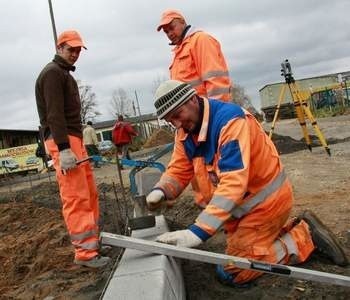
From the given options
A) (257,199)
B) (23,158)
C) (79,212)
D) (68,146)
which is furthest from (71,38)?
(23,158)

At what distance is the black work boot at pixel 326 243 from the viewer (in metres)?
3.59

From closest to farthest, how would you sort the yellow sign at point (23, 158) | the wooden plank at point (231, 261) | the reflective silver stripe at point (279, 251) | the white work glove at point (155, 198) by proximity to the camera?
the wooden plank at point (231, 261)
the reflective silver stripe at point (279, 251)
the white work glove at point (155, 198)
the yellow sign at point (23, 158)

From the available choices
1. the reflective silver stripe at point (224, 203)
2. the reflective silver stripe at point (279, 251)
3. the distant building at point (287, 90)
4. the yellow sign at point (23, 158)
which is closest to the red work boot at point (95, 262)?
the reflective silver stripe at point (279, 251)

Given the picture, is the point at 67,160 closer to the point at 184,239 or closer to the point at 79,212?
the point at 79,212

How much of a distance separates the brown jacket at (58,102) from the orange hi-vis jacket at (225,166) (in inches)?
42.9

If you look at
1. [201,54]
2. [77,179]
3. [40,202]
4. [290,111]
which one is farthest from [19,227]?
[290,111]

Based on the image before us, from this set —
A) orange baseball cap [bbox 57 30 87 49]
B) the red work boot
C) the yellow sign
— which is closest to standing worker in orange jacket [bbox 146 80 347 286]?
the red work boot

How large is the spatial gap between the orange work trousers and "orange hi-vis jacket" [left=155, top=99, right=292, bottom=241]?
0.20ft

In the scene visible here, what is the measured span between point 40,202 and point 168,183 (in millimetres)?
6964

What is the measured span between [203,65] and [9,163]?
92.5ft

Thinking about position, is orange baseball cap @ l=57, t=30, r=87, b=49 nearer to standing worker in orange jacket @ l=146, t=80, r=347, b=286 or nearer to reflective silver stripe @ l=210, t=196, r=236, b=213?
standing worker in orange jacket @ l=146, t=80, r=347, b=286

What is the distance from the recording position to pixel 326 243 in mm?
3629

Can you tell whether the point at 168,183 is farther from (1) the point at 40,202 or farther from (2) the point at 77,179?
(1) the point at 40,202

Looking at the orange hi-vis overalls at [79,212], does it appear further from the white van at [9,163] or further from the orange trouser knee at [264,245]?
the white van at [9,163]
